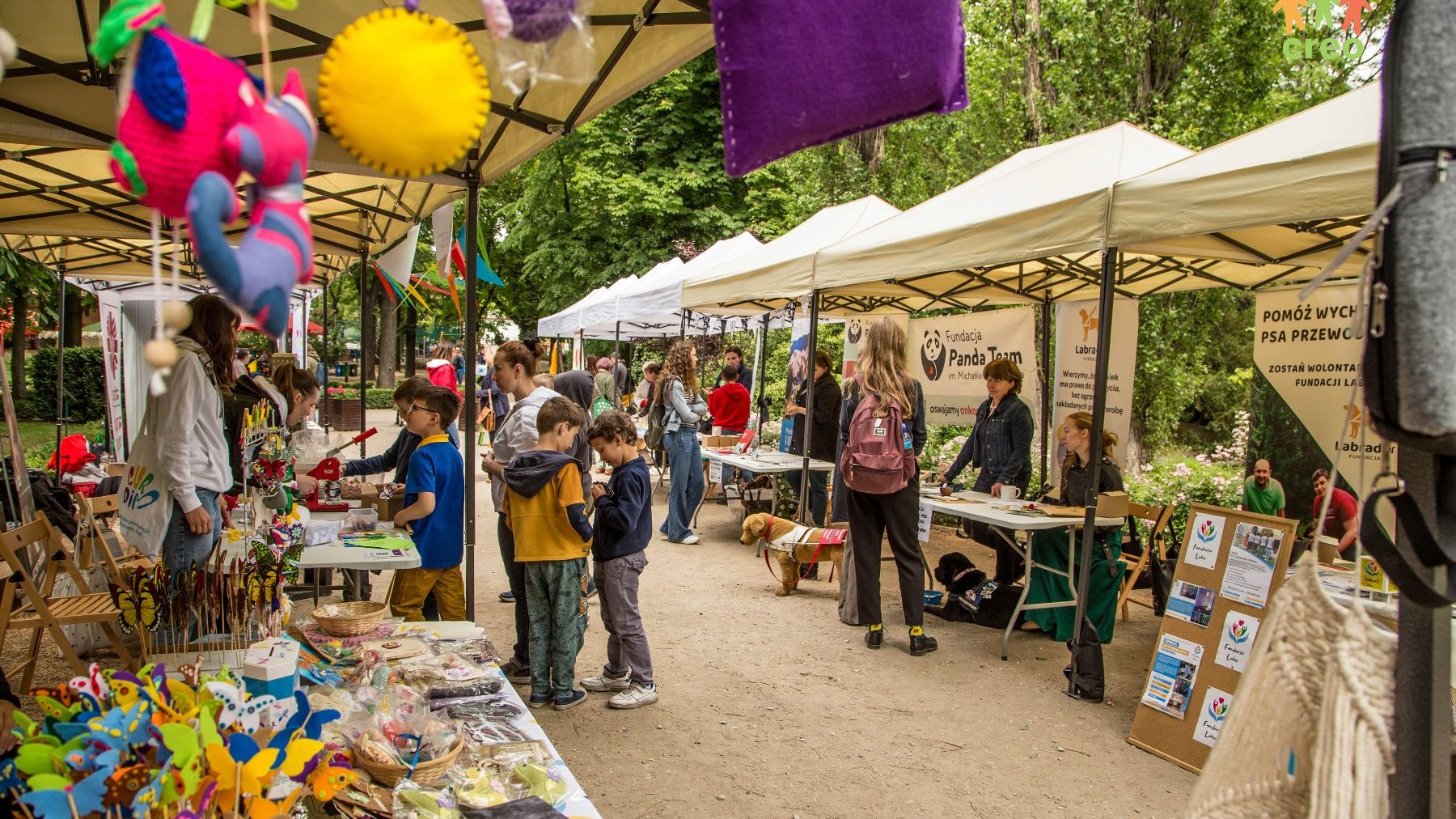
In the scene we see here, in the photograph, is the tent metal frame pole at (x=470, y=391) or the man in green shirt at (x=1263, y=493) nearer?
the tent metal frame pole at (x=470, y=391)

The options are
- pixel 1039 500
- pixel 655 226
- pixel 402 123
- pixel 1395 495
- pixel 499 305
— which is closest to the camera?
pixel 402 123

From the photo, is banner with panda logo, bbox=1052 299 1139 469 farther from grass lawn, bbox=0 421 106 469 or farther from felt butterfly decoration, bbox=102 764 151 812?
grass lawn, bbox=0 421 106 469

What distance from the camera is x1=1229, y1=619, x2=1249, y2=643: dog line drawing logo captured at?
3.88 metres

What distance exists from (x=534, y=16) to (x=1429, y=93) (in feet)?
3.42

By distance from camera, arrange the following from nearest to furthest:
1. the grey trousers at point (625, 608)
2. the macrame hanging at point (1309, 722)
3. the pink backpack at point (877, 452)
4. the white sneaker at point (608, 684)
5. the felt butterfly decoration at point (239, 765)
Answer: the macrame hanging at point (1309, 722), the felt butterfly decoration at point (239, 765), the grey trousers at point (625, 608), the white sneaker at point (608, 684), the pink backpack at point (877, 452)

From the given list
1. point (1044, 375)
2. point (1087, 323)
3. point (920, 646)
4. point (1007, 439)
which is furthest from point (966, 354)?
point (920, 646)

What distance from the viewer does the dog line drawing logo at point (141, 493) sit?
131 inches

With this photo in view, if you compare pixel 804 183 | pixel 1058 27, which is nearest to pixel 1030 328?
pixel 1058 27

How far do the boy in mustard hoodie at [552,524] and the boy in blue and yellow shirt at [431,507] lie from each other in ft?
1.40

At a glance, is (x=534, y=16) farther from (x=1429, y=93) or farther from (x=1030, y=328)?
(x=1030, y=328)

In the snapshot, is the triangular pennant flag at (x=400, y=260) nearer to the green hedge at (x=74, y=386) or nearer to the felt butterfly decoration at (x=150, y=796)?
the felt butterfly decoration at (x=150, y=796)

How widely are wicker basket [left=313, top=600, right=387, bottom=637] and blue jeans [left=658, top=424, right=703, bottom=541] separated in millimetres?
5499

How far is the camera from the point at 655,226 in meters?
20.9

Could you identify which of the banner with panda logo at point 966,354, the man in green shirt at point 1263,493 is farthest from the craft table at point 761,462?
the man in green shirt at point 1263,493
